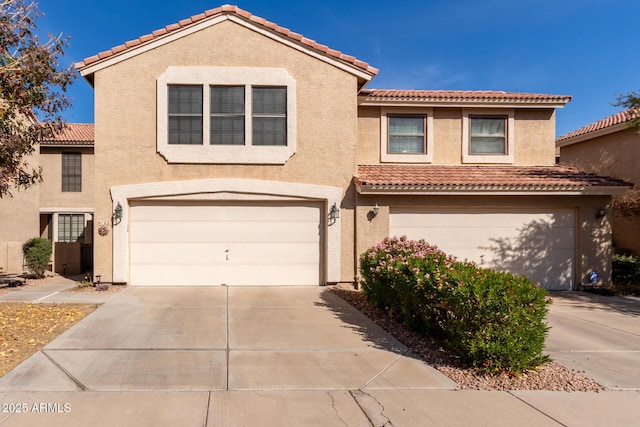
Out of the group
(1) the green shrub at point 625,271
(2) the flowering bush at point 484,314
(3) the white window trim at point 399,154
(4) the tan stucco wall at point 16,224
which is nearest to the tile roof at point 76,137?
(4) the tan stucco wall at point 16,224

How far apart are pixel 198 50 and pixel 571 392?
11150 millimetres

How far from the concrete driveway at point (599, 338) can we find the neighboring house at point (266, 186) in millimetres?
2063

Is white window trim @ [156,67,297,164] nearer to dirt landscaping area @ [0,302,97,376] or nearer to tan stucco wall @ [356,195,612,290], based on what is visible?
tan stucco wall @ [356,195,612,290]

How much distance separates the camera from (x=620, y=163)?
52.0 feet

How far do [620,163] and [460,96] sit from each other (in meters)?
8.24

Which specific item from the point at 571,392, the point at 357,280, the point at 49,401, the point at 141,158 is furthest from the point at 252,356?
the point at 141,158

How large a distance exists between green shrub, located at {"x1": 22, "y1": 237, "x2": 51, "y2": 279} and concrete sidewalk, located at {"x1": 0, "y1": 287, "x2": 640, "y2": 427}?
24.6 ft

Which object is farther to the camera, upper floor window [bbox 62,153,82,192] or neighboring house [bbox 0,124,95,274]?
upper floor window [bbox 62,153,82,192]

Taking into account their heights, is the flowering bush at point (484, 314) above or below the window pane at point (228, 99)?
below

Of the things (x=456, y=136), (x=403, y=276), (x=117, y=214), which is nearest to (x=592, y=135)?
(x=456, y=136)

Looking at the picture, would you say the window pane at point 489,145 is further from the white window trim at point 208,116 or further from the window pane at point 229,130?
the window pane at point 229,130

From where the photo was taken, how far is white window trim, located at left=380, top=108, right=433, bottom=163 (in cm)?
1270

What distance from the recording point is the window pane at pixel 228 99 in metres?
11.1

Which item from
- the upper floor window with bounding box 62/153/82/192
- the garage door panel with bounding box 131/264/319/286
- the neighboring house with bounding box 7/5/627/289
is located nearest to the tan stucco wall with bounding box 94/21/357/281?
the neighboring house with bounding box 7/5/627/289
